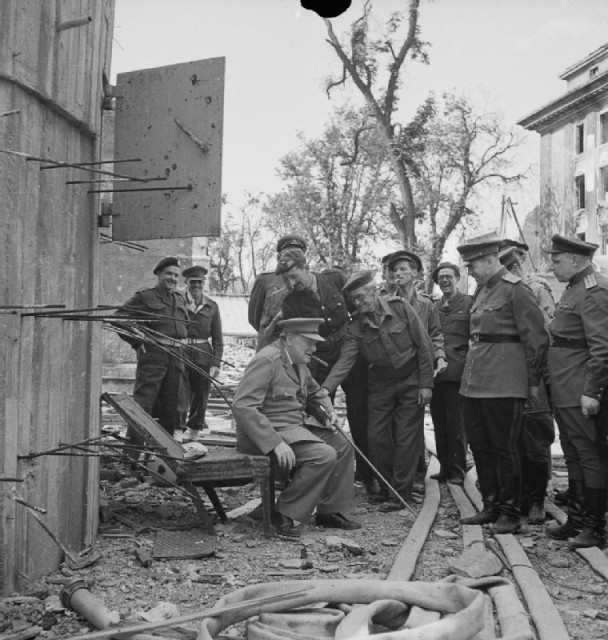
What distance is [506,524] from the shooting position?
597 centimetres

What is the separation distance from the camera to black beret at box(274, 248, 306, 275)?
23.2ft

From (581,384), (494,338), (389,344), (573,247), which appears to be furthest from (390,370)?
(573,247)

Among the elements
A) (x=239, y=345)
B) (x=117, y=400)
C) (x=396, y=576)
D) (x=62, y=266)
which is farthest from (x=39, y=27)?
(x=239, y=345)

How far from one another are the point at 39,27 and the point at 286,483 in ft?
12.0

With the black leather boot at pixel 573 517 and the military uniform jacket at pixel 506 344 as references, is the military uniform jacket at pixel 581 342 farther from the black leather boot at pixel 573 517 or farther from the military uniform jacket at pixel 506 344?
the black leather boot at pixel 573 517

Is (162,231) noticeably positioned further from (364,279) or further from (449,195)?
(449,195)

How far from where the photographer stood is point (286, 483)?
6.18 m

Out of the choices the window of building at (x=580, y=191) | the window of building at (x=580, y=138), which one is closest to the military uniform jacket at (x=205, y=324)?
the window of building at (x=580, y=191)

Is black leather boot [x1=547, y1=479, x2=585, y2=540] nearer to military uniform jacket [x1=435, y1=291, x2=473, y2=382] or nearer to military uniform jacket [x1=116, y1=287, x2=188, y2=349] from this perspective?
military uniform jacket [x1=435, y1=291, x2=473, y2=382]

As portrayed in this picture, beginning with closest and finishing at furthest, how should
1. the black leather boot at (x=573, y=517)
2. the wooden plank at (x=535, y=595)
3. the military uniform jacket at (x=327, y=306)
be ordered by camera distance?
the wooden plank at (x=535, y=595), the black leather boot at (x=573, y=517), the military uniform jacket at (x=327, y=306)

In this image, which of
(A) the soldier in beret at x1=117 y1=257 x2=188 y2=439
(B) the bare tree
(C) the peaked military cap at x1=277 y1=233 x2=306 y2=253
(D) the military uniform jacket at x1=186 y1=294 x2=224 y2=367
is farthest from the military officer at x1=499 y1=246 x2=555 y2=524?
(B) the bare tree

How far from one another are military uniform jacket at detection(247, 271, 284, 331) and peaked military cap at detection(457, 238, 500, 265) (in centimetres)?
210

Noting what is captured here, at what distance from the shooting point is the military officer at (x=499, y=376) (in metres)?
5.99

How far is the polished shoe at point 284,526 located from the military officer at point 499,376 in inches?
55.3
